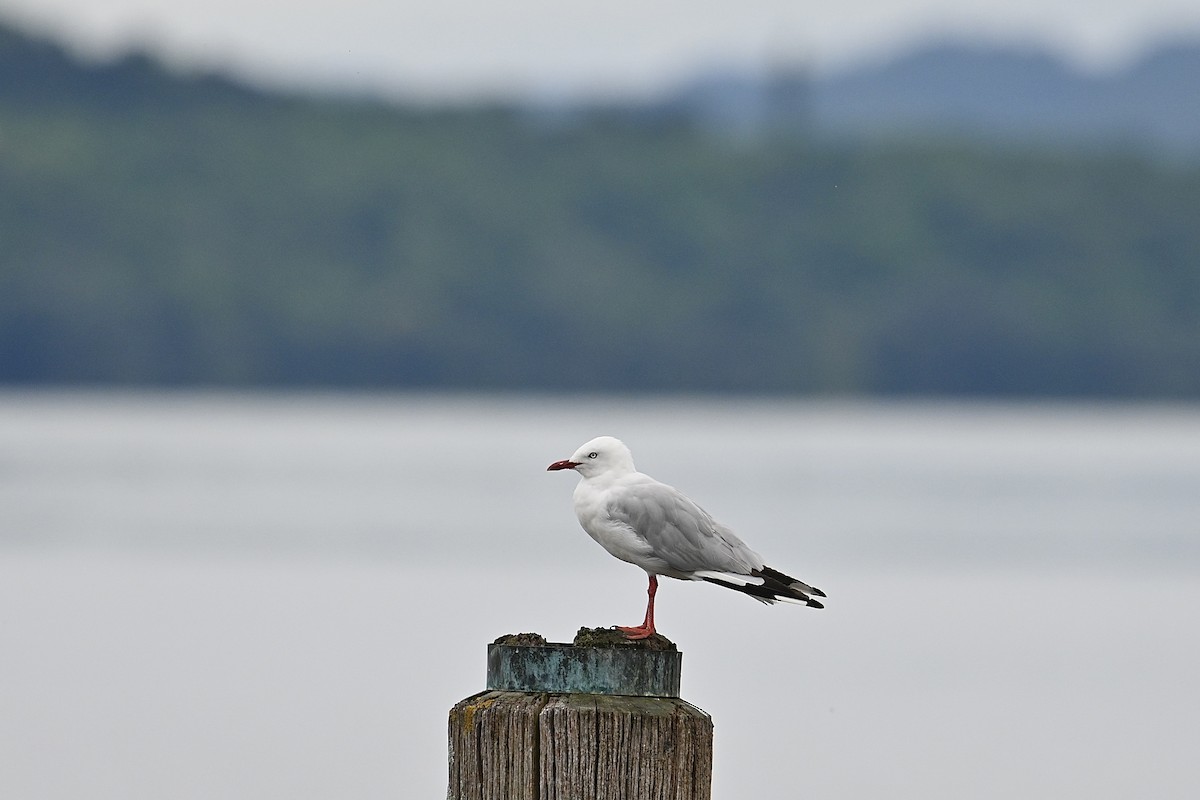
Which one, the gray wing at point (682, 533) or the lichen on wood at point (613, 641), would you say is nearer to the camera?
the lichen on wood at point (613, 641)

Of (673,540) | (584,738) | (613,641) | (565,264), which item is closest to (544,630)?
(673,540)

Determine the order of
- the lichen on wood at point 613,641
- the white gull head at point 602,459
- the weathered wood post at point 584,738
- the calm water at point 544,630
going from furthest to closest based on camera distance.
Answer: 1. the calm water at point 544,630
2. the white gull head at point 602,459
3. the lichen on wood at point 613,641
4. the weathered wood post at point 584,738

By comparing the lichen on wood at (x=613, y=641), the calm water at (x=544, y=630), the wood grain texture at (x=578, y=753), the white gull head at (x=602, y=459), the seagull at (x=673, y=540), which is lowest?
the wood grain texture at (x=578, y=753)

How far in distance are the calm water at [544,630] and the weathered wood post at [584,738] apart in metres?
9.31

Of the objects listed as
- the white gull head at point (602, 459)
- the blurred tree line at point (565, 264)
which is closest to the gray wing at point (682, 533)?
the white gull head at point (602, 459)

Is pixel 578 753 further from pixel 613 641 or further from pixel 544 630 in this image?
pixel 544 630

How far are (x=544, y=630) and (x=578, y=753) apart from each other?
1745 centimetres

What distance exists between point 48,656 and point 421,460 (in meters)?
51.3

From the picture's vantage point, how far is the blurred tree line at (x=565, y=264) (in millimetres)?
112188

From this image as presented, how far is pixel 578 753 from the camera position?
4980 millimetres

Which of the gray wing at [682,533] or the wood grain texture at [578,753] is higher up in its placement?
the gray wing at [682,533]

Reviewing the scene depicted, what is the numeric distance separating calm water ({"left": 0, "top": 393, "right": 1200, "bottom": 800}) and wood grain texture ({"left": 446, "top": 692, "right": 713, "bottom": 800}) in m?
9.36

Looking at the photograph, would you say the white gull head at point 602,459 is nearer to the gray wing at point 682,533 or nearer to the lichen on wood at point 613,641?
the gray wing at point 682,533

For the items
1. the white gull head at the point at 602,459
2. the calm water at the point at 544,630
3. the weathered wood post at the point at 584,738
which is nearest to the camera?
the weathered wood post at the point at 584,738
